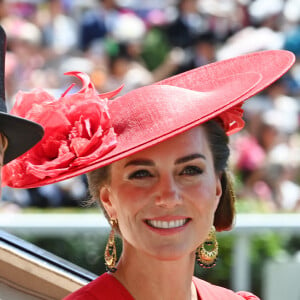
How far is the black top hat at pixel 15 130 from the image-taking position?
2.17 metres

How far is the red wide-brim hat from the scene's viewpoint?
2.33 meters

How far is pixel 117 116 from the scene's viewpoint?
2.48 metres

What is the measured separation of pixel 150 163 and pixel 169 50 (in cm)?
608

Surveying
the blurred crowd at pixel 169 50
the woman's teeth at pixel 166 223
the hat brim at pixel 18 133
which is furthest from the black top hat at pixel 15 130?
the blurred crowd at pixel 169 50

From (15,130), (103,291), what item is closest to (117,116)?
(15,130)

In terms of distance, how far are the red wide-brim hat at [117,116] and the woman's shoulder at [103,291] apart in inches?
13.2

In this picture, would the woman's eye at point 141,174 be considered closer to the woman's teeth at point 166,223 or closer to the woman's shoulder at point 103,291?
the woman's teeth at point 166,223

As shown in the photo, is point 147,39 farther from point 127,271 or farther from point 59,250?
point 127,271

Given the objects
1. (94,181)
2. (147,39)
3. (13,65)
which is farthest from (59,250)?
(147,39)

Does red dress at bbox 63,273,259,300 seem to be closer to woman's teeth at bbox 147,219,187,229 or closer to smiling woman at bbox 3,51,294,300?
smiling woman at bbox 3,51,294,300

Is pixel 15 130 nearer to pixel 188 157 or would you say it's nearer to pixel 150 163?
pixel 150 163

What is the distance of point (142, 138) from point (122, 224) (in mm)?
270

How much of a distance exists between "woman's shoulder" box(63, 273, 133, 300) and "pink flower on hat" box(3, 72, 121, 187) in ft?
1.14

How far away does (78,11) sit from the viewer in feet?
27.5
